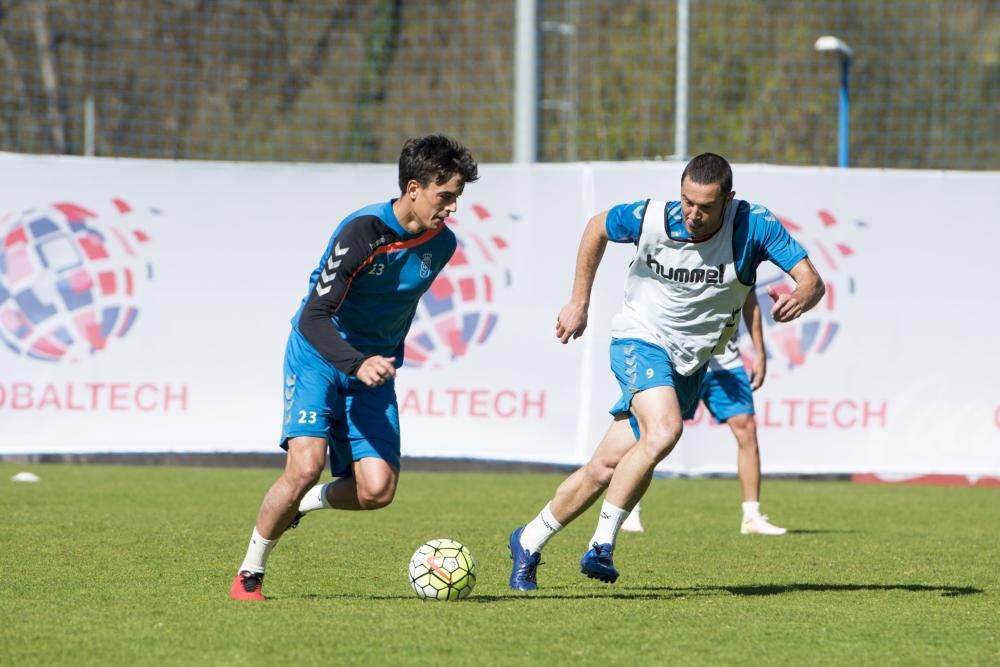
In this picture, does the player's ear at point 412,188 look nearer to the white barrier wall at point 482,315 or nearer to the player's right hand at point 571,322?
the player's right hand at point 571,322

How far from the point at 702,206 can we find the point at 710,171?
156mm

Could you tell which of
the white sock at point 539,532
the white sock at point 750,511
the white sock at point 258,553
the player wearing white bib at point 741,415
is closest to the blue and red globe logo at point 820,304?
the player wearing white bib at point 741,415

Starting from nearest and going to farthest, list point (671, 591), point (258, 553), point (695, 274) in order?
1. point (258, 553)
2. point (695, 274)
3. point (671, 591)

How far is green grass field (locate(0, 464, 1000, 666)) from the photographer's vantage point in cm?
558

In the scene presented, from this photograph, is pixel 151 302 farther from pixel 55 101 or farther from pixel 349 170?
pixel 55 101

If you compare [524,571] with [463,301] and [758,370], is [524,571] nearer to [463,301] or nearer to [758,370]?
[758,370]

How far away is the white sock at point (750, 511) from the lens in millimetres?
10344

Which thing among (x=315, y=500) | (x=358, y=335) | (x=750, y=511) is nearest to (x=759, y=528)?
(x=750, y=511)

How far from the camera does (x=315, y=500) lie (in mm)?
7043

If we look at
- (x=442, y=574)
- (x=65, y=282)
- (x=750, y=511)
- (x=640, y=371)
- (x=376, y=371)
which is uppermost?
(x=376, y=371)

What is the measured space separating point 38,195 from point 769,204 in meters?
6.47

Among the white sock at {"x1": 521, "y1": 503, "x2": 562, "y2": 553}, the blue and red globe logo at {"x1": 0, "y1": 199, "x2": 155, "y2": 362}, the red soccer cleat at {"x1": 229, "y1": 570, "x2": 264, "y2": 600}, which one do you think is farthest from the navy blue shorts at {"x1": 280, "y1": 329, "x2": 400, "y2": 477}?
the blue and red globe logo at {"x1": 0, "y1": 199, "x2": 155, "y2": 362}

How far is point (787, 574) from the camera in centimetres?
816

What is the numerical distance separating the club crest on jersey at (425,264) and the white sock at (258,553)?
127cm
